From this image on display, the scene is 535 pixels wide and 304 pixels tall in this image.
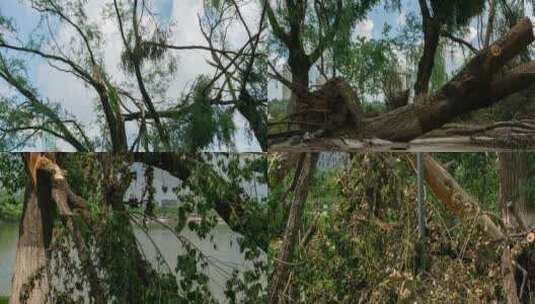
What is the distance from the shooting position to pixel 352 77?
9.14ft

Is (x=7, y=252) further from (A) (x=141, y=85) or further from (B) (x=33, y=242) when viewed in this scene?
(A) (x=141, y=85)

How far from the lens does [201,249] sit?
290 cm

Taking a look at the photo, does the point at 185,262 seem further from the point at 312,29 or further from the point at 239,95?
the point at 312,29

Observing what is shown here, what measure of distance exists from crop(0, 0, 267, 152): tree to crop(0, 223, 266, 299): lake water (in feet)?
0.99

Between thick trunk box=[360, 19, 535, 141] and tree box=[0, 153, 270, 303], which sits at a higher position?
thick trunk box=[360, 19, 535, 141]

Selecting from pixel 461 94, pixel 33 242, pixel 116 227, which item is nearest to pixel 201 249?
pixel 116 227

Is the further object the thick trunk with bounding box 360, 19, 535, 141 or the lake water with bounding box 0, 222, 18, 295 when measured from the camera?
the lake water with bounding box 0, 222, 18, 295

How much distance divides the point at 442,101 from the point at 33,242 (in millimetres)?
1479

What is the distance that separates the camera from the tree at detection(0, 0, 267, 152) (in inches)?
111

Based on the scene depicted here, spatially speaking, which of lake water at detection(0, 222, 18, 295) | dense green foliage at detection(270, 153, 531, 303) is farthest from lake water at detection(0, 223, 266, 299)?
dense green foliage at detection(270, 153, 531, 303)

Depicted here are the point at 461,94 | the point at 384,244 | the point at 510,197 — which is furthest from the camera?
the point at 384,244

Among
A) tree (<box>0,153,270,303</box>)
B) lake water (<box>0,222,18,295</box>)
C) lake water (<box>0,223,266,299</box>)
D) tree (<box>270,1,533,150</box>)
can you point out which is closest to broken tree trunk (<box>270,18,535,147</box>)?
tree (<box>270,1,533,150</box>)

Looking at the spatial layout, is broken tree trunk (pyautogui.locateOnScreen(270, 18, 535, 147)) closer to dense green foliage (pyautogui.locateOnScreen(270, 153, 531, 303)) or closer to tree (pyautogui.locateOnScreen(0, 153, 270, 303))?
dense green foliage (pyautogui.locateOnScreen(270, 153, 531, 303))

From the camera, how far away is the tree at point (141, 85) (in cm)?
282
